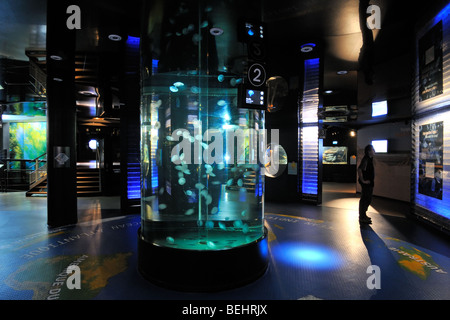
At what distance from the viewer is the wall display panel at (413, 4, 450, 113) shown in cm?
535

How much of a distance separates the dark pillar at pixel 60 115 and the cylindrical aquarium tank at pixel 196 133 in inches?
142

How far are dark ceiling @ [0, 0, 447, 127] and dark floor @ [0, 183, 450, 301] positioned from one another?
4.28 metres

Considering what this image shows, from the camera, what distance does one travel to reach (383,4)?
5781 millimetres

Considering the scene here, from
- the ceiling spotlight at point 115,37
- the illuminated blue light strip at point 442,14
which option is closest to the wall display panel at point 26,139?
the ceiling spotlight at point 115,37

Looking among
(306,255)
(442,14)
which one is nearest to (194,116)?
(306,255)

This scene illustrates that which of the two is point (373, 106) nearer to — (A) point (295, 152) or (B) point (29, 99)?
(A) point (295, 152)

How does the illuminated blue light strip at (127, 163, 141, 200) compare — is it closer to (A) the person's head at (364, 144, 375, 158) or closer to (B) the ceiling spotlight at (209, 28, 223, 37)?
(B) the ceiling spotlight at (209, 28, 223, 37)

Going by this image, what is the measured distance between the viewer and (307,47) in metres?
8.36

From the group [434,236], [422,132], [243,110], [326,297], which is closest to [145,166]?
[243,110]

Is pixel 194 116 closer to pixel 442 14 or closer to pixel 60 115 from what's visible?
pixel 60 115

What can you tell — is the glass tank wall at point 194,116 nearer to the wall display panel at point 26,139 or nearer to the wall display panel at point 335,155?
the wall display panel at point 335,155

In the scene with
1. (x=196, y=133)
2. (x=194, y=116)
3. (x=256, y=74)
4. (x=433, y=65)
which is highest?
(x=433, y=65)

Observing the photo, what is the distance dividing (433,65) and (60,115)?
848cm

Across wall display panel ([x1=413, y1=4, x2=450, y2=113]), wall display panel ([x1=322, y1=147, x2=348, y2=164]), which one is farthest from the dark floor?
wall display panel ([x1=322, y1=147, x2=348, y2=164])
